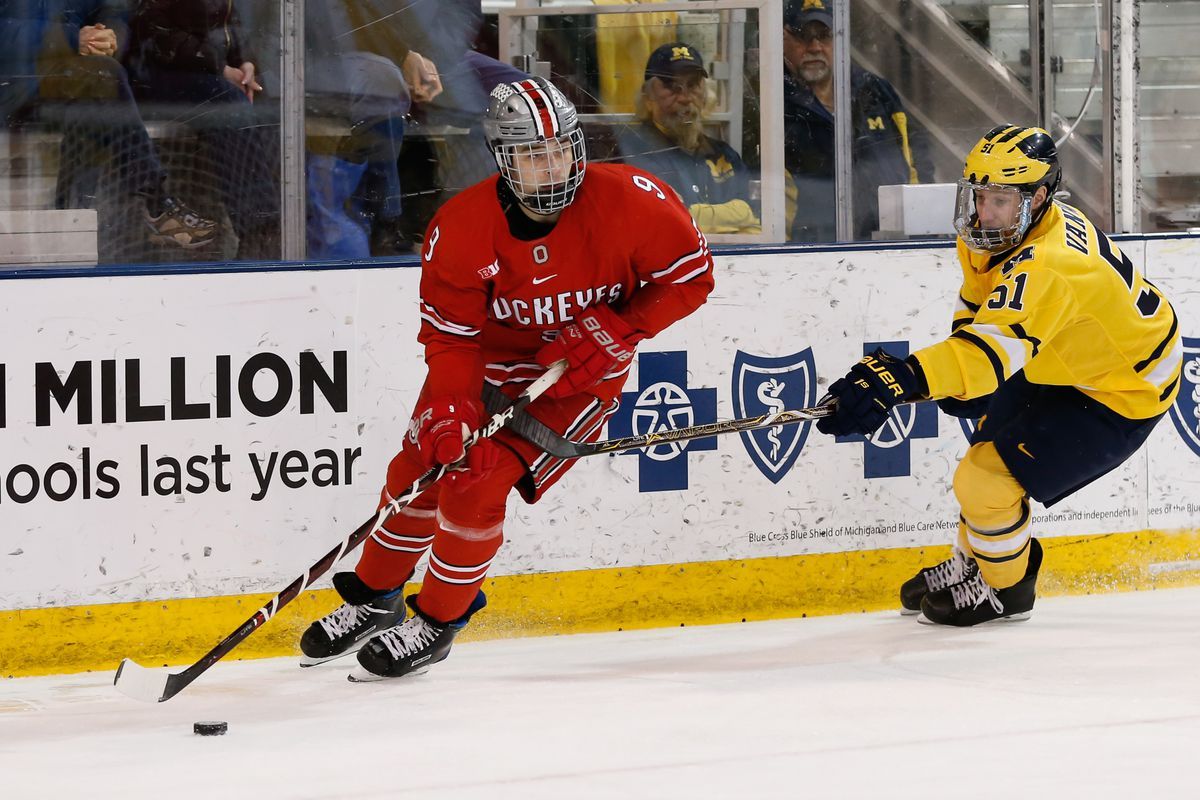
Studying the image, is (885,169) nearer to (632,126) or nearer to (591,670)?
(632,126)

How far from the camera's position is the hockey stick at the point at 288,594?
2986mm

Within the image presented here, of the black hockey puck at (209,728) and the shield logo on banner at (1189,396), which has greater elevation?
the shield logo on banner at (1189,396)

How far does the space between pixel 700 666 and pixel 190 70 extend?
5.72 ft

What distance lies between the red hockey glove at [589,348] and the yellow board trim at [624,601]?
0.72 m

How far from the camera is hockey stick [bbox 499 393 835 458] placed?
10.6 feet

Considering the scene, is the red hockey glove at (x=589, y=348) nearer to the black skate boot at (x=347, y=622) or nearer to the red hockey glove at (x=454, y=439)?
the red hockey glove at (x=454, y=439)

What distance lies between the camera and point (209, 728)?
9.28 feet

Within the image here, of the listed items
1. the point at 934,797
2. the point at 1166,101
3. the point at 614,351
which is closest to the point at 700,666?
the point at 614,351

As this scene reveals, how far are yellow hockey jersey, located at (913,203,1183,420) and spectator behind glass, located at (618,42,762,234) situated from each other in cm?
67

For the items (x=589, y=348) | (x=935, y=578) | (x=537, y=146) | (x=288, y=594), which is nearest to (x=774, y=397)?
(x=935, y=578)

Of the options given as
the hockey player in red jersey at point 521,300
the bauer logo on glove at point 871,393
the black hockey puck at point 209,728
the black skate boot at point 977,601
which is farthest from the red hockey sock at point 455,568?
the black skate boot at point 977,601

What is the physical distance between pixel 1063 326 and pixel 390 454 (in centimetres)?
145

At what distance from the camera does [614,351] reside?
3172 millimetres

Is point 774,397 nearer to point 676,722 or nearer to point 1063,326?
→ point 1063,326
